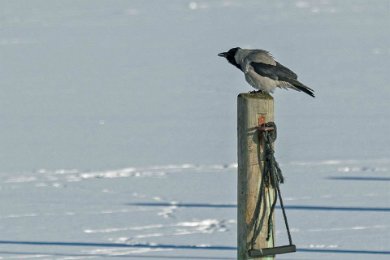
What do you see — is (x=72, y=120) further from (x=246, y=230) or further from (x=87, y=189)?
(x=246, y=230)

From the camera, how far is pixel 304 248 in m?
7.53

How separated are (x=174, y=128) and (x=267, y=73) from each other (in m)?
6.60

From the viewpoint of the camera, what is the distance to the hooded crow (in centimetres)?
612

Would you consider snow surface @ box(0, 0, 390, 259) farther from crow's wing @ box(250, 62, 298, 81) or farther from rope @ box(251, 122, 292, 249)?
rope @ box(251, 122, 292, 249)

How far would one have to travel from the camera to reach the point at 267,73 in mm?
6109

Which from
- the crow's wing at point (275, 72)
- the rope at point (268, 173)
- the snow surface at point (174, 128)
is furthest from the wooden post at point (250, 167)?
the snow surface at point (174, 128)

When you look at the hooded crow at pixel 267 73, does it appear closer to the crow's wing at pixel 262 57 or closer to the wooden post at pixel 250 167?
the crow's wing at pixel 262 57

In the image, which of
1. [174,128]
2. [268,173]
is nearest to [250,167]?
[268,173]


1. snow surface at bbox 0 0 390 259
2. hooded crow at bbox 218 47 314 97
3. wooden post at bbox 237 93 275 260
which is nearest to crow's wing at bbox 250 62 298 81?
hooded crow at bbox 218 47 314 97

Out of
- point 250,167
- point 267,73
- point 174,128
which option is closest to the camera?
point 250,167

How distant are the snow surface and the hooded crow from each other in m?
1.52

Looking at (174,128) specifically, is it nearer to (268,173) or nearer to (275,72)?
(275,72)

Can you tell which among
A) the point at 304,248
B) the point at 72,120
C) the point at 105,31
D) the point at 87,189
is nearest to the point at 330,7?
the point at 105,31

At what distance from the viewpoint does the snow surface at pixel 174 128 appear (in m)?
8.09
